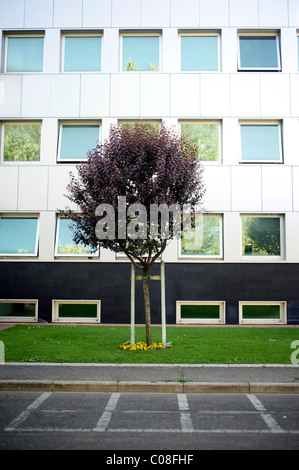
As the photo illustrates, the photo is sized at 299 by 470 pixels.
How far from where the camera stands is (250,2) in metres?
15.9

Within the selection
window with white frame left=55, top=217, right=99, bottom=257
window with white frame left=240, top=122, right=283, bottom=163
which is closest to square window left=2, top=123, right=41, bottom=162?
window with white frame left=55, top=217, right=99, bottom=257

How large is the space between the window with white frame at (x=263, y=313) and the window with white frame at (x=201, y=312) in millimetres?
808

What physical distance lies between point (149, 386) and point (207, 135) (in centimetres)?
1063

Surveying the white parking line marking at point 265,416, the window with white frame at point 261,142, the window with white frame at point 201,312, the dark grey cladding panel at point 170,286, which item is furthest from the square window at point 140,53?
the white parking line marking at point 265,416

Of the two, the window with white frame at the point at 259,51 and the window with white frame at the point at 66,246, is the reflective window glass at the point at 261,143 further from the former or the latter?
the window with white frame at the point at 66,246

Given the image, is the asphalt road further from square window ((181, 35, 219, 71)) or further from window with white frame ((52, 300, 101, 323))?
square window ((181, 35, 219, 71))

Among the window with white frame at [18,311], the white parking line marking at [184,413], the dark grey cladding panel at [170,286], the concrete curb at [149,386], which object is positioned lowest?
the white parking line marking at [184,413]

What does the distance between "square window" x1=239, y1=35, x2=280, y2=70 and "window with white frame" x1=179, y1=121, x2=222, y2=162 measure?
2.42m

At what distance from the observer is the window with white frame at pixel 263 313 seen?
15.1 meters

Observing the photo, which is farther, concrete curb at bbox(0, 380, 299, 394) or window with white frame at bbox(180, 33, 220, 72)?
window with white frame at bbox(180, 33, 220, 72)

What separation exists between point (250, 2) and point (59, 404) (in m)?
15.1

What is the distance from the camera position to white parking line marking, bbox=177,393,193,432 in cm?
547

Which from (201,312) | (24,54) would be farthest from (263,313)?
(24,54)
